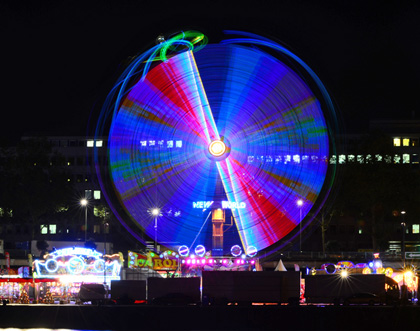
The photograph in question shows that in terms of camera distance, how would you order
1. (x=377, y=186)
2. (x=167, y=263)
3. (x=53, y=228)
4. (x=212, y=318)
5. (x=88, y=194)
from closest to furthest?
(x=212, y=318), (x=167, y=263), (x=377, y=186), (x=53, y=228), (x=88, y=194)

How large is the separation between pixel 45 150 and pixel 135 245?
18759mm

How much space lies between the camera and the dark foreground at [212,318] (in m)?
35.8

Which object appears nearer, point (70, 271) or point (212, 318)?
point (212, 318)

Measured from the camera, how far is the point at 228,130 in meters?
52.4

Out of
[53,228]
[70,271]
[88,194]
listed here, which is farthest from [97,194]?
[70,271]

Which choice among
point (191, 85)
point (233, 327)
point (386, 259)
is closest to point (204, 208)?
point (191, 85)

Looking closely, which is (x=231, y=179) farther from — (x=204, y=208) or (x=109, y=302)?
(x=109, y=302)

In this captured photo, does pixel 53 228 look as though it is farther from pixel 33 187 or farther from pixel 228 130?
pixel 228 130

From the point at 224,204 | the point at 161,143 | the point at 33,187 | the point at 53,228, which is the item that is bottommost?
the point at 53,228

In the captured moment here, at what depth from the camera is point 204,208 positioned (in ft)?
181

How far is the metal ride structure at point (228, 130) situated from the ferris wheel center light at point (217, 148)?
0.21ft

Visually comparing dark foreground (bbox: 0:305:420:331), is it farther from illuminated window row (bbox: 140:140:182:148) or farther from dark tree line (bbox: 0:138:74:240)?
dark tree line (bbox: 0:138:74:240)

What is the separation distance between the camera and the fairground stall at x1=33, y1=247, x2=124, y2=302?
174ft

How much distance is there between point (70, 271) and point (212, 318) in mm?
19266
